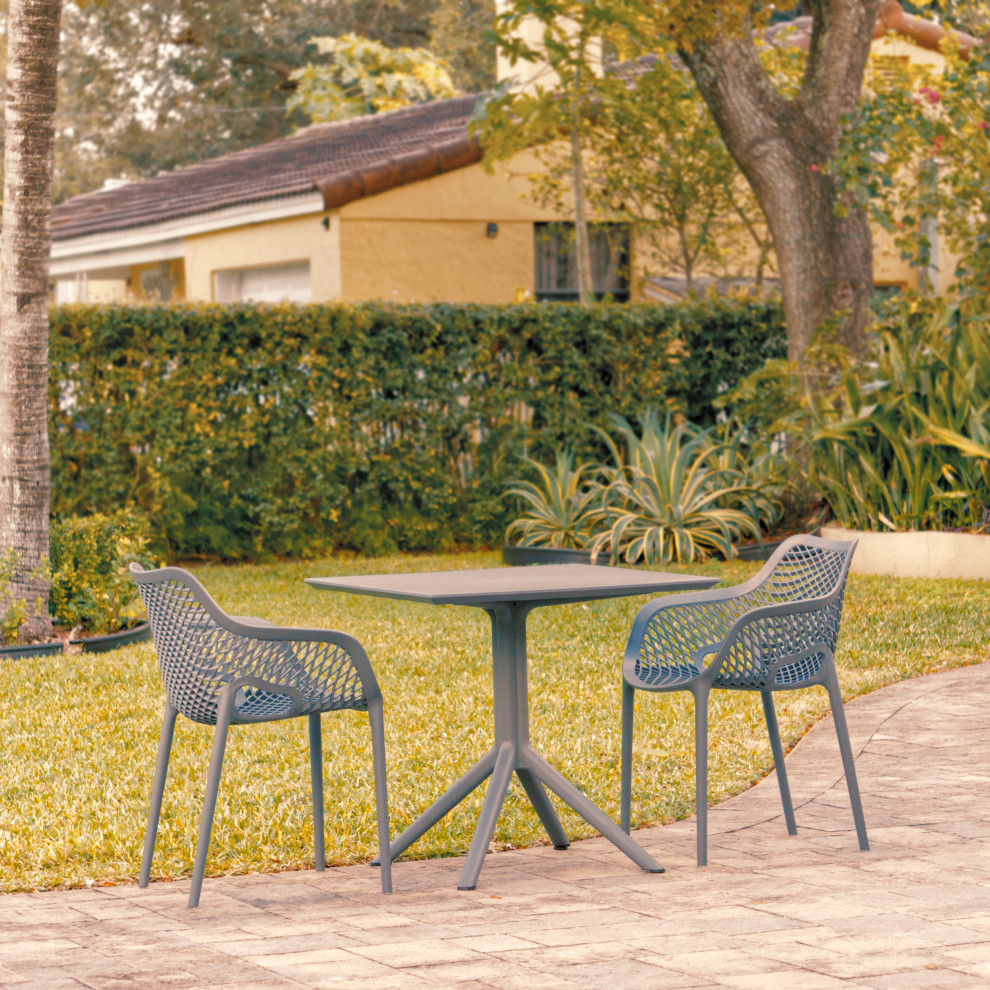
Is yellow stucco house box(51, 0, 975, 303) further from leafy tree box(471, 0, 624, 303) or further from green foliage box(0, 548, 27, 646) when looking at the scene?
green foliage box(0, 548, 27, 646)

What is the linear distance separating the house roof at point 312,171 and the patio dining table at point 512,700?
12.8 metres

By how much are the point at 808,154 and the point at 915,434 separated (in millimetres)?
3294

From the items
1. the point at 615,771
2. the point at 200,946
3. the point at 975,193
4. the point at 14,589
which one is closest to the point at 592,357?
the point at 975,193

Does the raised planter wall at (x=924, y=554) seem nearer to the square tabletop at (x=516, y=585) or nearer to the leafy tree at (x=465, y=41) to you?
the square tabletop at (x=516, y=585)

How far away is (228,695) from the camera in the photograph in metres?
4.52

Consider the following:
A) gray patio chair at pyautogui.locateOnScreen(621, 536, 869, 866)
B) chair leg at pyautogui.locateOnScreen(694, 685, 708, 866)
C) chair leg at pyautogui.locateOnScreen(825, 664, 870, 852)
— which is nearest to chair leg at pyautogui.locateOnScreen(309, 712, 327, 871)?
gray patio chair at pyautogui.locateOnScreen(621, 536, 869, 866)

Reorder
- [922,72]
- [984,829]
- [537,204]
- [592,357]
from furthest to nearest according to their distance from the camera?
[537,204] → [922,72] → [592,357] → [984,829]

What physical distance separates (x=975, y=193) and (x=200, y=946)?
11.0m

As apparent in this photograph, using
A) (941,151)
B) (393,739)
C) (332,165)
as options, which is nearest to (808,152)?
(941,151)

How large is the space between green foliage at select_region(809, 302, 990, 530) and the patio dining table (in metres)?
6.89

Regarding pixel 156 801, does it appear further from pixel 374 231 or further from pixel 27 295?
→ pixel 374 231

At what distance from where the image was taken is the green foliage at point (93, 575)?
956cm

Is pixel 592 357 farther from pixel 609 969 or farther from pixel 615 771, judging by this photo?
pixel 609 969

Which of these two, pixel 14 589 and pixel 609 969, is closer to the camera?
pixel 609 969
